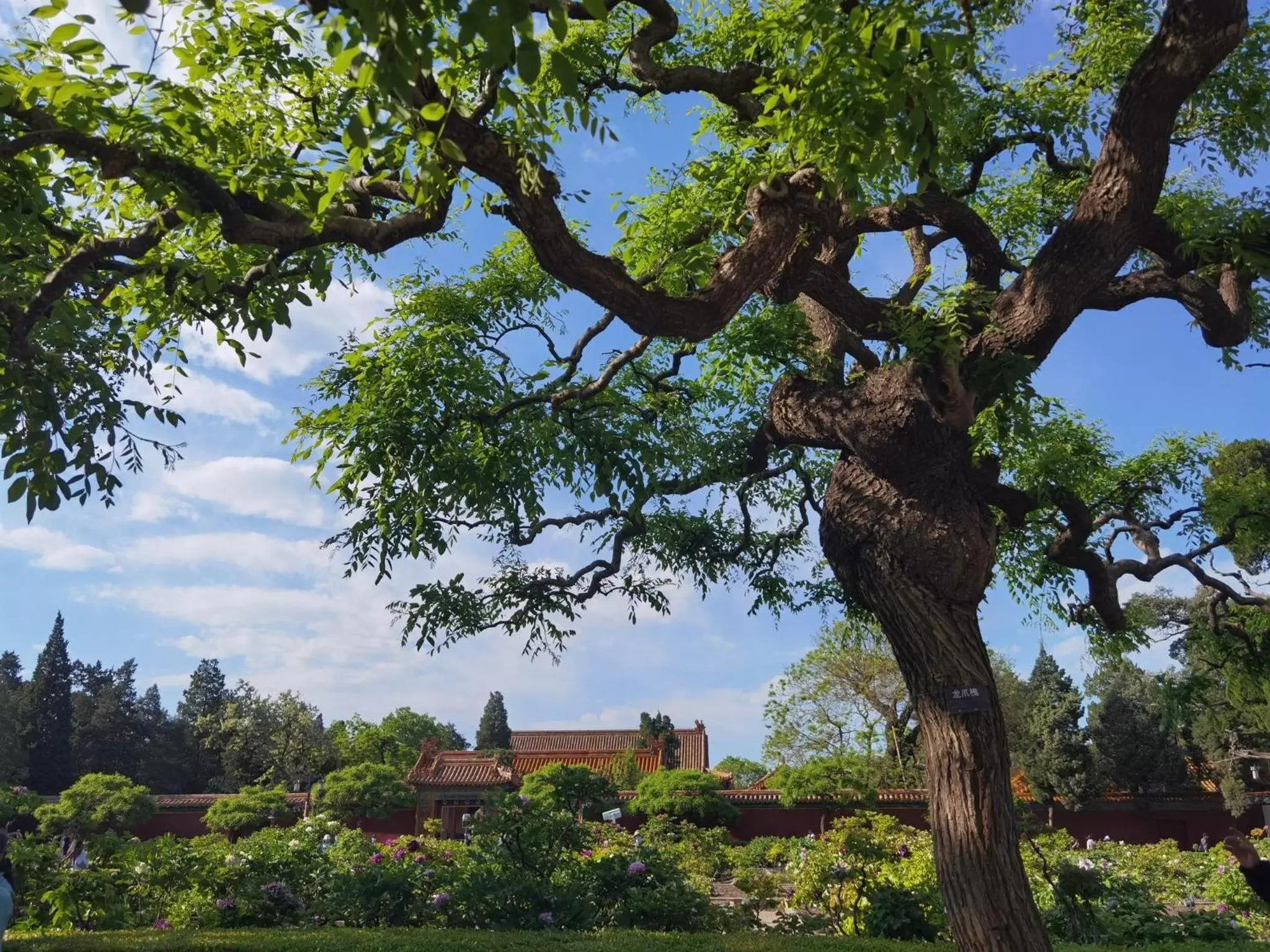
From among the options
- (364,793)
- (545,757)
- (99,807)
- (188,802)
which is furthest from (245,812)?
(545,757)

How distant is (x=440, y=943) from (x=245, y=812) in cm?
1861

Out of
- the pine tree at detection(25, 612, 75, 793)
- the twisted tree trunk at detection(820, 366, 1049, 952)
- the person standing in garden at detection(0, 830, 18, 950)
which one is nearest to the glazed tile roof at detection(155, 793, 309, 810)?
the pine tree at detection(25, 612, 75, 793)

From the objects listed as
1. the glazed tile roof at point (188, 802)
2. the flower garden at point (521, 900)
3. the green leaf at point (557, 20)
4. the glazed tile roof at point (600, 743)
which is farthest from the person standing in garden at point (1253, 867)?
the glazed tile roof at point (600, 743)

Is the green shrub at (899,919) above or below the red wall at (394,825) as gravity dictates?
above

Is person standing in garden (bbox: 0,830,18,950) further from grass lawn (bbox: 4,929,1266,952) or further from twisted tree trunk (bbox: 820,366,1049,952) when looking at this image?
twisted tree trunk (bbox: 820,366,1049,952)

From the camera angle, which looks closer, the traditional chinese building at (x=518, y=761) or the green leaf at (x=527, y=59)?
the green leaf at (x=527, y=59)

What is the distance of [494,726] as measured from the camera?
54.4 metres

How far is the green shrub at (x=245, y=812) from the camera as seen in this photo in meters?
22.1

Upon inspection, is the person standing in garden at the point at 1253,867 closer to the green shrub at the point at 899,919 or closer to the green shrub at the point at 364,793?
the green shrub at the point at 899,919

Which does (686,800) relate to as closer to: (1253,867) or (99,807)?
Result: (99,807)

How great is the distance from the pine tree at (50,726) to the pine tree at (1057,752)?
121ft

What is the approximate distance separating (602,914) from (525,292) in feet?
17.4

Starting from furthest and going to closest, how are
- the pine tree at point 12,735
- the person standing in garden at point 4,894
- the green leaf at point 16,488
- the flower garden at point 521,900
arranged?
the pine tree at point 12,735 < the flower garden at point 521,900 < the person standing in garden at point 4,894 < the green leaf at point 16,488

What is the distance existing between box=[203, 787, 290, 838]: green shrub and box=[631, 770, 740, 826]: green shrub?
899cm
